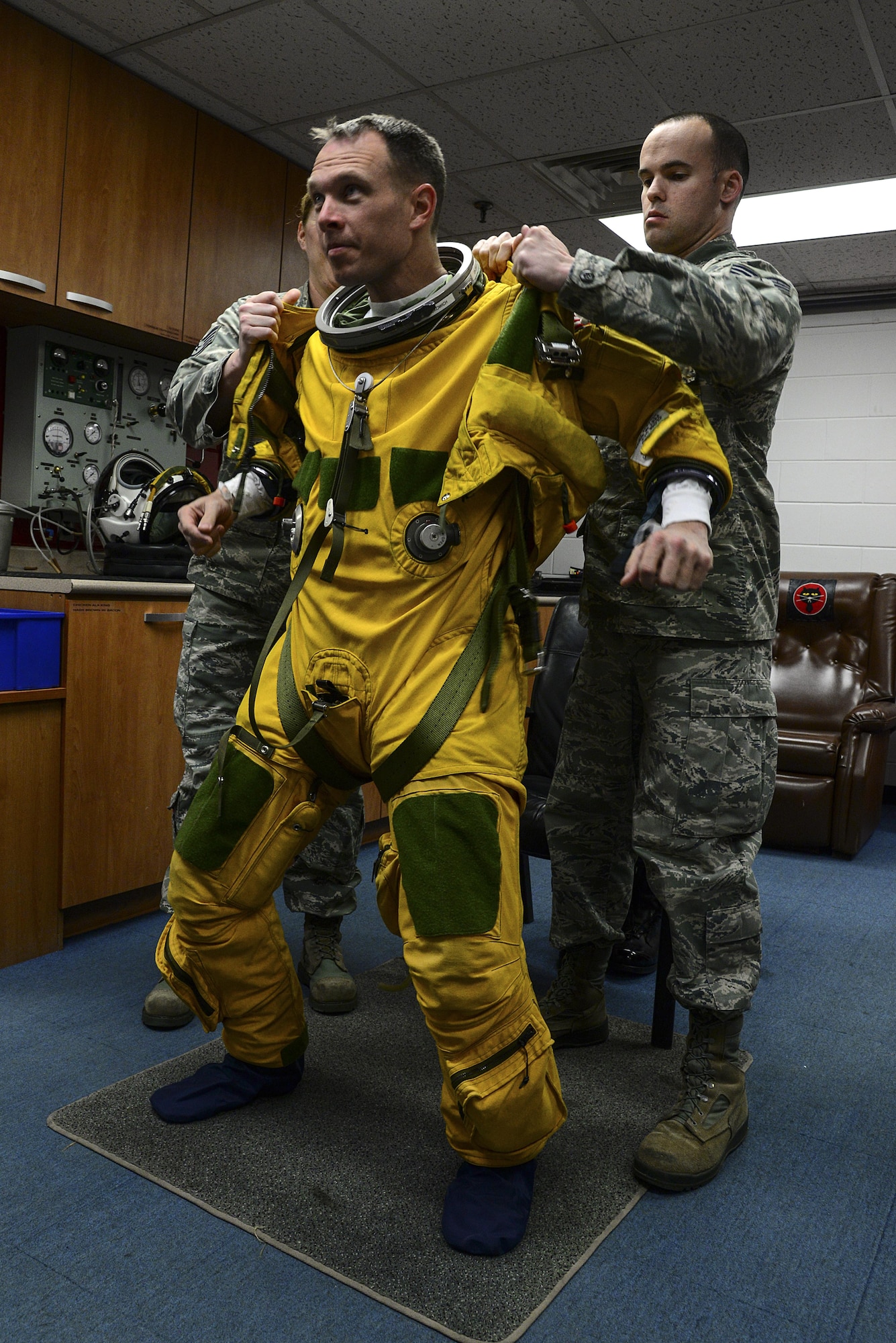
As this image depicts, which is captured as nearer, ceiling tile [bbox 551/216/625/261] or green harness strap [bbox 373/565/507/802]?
green harness strap [bbox 373/565/507/802]

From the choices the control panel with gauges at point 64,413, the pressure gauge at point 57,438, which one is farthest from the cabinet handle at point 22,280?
the pressure gauge at point 57,438

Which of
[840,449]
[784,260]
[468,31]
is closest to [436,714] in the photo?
[468,31]

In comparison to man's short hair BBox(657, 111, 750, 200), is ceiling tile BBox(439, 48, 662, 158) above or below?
above

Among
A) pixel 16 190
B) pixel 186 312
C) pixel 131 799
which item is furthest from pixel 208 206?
pixel 131 799

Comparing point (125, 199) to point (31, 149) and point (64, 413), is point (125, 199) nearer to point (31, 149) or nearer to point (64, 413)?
point (31, 149)

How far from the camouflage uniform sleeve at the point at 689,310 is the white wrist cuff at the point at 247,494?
0.56 meters

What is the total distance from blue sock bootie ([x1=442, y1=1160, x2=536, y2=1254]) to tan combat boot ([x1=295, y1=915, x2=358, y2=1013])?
719mm

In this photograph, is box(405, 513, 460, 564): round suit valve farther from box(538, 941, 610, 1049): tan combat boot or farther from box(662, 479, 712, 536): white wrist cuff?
box(538, 941, 610, 1049): tan combat boot

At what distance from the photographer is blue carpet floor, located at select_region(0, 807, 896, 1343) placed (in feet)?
4.05

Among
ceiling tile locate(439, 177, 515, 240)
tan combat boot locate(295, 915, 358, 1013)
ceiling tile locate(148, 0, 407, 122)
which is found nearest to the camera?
tan combat boot locate(295, 915, 358, 1013)

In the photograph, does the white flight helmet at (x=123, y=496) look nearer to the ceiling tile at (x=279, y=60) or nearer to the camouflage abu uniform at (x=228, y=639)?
the camouflage abu uniform at (x=228, y=639)

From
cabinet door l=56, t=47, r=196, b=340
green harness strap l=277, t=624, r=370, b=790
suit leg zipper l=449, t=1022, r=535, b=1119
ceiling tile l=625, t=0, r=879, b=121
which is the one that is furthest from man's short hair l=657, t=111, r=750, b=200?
cabinet door l=56, t=47, r=196, b=340

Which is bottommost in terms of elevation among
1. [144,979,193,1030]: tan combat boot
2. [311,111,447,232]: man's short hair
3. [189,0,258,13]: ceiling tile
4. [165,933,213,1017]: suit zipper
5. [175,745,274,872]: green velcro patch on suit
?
[144,979,193,1030]: tan combat boot

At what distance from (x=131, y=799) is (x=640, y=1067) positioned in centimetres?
146
